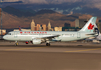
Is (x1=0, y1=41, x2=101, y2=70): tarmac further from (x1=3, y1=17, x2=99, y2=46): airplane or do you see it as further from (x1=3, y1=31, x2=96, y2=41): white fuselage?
(x1=3, y1=31, x2=96, y2=41): white fuselage

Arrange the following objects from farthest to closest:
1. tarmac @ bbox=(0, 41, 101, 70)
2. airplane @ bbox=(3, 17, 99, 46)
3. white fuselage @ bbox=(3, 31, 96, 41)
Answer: white fuselage @ bbox=(3, 31, 96, 41) → airplane @ bbox=(3, 17, 99, 46) → tarmac @ bbox=(0, 41, 101, 70)

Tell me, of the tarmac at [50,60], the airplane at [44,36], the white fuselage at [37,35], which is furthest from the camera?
the white fuselage at [37,35]

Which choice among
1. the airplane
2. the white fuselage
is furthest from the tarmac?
the white fuselage

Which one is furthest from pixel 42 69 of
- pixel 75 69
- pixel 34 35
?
pixel 34 35

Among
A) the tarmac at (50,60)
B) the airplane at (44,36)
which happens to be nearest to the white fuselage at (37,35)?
the airplane at (44,36)

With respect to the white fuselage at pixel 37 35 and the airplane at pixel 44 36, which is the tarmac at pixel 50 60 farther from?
the white fuselage at pixel 37 35

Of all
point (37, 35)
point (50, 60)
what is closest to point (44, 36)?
point (37, 35)

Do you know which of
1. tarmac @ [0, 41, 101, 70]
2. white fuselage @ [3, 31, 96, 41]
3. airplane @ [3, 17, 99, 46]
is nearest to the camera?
tarmac @ [0, 41, 101, 70]

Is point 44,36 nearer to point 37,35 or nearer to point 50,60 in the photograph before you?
point 37,35

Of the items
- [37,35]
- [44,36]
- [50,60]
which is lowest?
[50,60]

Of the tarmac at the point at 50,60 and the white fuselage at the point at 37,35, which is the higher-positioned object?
the white fuselage at the point at 37,35

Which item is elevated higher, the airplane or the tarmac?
the airplane

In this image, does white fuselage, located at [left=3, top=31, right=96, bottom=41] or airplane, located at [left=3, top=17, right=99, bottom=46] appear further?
white fuselage, located at [left=3, top=31, right=96, bottom=41]

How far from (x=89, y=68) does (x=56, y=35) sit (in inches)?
1380
